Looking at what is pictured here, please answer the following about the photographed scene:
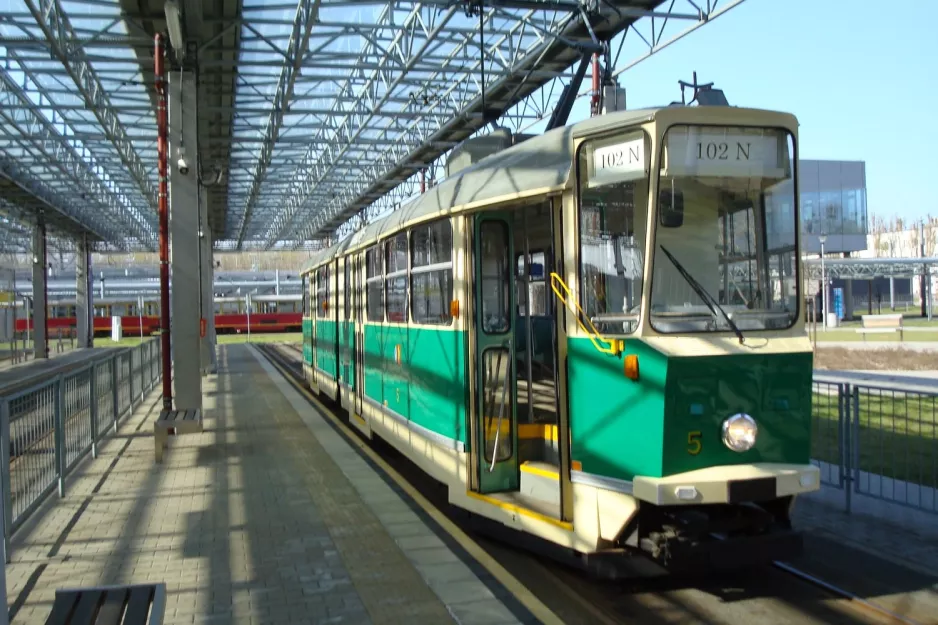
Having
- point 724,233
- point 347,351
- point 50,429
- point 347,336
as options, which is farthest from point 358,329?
point 724,233

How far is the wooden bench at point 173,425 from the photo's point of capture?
11078mm

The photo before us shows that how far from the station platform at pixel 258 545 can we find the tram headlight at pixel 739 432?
5.54ft

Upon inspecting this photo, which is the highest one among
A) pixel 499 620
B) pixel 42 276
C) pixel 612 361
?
pixel 42 276

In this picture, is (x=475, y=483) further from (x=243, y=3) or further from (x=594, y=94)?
(x=243, y=3)

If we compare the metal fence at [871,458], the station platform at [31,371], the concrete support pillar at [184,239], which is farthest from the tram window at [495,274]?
the station platform at [31,371]

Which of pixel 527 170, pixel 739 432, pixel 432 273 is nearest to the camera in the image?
pixel 739 432

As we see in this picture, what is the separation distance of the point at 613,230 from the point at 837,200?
2501 inches

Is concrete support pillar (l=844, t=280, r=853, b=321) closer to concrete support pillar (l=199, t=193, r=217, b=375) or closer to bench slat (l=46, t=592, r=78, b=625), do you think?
concrete support pillar (l=199, t=193, r=217, b=375)

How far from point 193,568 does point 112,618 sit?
241 cm

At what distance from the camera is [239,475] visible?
10016mm

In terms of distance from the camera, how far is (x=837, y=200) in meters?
62.9

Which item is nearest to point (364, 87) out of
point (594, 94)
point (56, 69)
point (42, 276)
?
point (56, 69)

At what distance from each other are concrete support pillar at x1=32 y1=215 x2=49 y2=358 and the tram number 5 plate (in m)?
33.7

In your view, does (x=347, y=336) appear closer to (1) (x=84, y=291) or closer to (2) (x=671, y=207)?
(2) (x=671, y=207)
